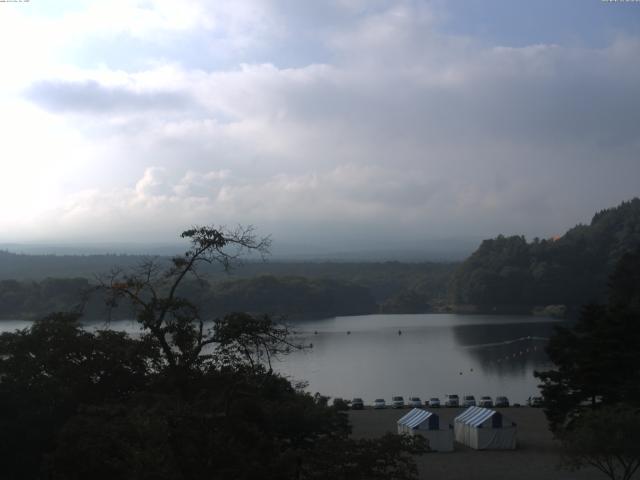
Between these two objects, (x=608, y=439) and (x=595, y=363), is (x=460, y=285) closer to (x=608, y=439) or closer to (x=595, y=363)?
(x=595, y=363)

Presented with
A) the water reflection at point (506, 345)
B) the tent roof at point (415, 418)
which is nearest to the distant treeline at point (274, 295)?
the water reflection at point (506, 345)

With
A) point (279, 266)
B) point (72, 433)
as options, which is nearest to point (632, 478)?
point (72, 433)

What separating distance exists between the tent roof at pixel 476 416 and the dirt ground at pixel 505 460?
0.39 m

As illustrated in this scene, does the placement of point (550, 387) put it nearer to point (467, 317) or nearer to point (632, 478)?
point (632, 478)

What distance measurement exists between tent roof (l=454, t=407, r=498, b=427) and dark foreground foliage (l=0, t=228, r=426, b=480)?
183 inches

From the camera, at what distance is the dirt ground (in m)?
9.23

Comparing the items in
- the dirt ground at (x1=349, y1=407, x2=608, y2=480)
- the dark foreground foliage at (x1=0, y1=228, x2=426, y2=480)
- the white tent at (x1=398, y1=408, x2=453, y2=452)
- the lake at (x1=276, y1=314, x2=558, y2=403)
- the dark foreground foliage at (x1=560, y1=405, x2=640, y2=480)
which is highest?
the dark foreground foliage at (x1=0, y1=228, x2=426, y2=480)

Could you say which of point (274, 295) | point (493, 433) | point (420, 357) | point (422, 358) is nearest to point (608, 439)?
point (493, 433)

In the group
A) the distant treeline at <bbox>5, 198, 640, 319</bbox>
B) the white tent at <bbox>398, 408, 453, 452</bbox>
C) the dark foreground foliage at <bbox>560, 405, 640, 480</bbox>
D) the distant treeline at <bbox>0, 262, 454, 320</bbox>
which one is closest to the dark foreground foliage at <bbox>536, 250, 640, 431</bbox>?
the white tent at <bbox>398, 408, 453, 452</bbox>

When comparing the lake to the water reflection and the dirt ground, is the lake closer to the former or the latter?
the water reflection

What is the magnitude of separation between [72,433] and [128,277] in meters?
1.08

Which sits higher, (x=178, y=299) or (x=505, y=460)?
(x=178, y=299)

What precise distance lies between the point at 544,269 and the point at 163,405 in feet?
148

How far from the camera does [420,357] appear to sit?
84.8ft
